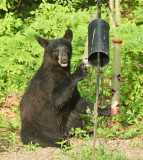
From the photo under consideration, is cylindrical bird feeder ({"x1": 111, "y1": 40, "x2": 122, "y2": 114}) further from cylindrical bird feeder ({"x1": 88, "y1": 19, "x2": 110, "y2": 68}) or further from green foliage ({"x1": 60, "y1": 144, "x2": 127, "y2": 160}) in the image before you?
cylindrical bird feeder ({"x1": 88, "y1": 19, "x2": 110, "y2": 68})

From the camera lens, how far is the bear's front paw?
5.29 meters

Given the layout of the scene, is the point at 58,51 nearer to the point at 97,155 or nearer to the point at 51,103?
the point at 51,103

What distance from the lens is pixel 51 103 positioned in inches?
239

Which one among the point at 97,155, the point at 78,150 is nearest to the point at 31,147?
the point at 78,150

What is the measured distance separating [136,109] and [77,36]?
218cm

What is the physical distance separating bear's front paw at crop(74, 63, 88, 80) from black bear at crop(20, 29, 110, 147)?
1.08 feet

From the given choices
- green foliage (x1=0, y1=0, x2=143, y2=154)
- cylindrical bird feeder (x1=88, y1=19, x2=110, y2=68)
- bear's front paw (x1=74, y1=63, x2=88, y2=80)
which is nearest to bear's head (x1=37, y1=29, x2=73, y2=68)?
bear's front paw (x1=74, y1=63, x2=88, y2=80)

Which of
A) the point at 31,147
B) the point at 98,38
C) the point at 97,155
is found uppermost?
the point at 98,38

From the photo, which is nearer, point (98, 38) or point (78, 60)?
point (98, 38)

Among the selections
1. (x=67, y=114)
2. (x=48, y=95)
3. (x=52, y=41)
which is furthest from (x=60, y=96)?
(x=52, y=41)

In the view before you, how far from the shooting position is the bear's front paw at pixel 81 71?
17.4ft

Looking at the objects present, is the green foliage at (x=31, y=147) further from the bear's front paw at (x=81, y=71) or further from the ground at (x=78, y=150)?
the bear's front paw at (x=81, y=71)

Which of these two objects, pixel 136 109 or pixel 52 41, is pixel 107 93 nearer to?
pixel 136 109

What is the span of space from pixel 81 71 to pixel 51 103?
1061mm
